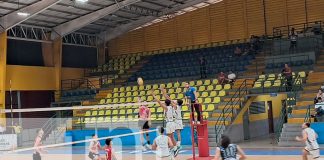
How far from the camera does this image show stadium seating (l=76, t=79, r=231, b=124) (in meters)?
24.3

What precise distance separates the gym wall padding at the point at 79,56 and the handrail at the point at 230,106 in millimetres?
15666

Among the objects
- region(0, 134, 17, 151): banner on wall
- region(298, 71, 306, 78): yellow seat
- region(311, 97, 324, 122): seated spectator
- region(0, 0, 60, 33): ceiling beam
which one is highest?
region(0, 0, 60, 33): ceiling beam

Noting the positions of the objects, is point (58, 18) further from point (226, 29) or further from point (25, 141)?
point (226, 29)

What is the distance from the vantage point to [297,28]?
29.6 meters

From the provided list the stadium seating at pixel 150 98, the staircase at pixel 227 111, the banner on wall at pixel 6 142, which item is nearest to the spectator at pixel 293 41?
the staircase at pixel 227 111

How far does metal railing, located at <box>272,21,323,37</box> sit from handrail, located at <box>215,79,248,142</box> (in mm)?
6606

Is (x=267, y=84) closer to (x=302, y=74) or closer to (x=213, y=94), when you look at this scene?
(x=302, y=74)

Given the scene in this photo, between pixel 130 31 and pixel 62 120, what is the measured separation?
11463mm

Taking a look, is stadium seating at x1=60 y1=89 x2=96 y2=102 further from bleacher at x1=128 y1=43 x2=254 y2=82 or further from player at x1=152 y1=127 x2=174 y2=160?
player at x1=152 y1=127 x2=174 y2=160

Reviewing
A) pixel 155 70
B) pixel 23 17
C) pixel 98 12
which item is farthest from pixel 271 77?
pixel 23 17

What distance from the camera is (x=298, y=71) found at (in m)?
25.2

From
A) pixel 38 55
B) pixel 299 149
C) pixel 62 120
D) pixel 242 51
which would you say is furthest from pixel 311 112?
pixel 38 55

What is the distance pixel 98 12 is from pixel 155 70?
649 cm

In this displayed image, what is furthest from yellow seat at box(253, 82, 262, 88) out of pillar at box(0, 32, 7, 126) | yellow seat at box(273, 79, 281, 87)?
pillar at box(0, 32, 7, 126)
